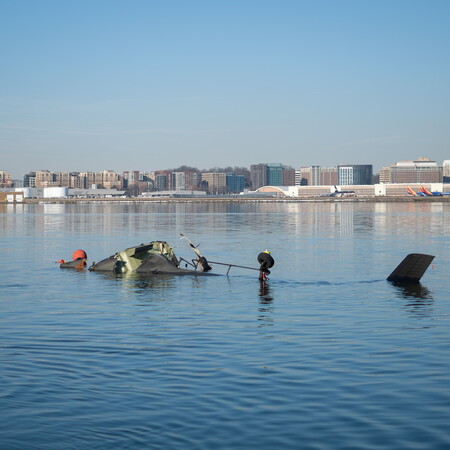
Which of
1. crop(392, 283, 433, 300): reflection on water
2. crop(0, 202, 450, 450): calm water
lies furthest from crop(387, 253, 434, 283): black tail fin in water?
crop(0, 202, 450, 450): calm water

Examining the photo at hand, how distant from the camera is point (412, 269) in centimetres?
4147

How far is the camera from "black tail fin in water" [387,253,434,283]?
135ft

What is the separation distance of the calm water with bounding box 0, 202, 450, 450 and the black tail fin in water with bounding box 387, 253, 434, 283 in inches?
43.4

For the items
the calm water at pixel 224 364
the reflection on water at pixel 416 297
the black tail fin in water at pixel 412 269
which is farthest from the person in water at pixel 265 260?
the black tail fin in water at pixel 412 269

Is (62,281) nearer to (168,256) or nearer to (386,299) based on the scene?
(168,256)

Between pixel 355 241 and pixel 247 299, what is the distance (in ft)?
153

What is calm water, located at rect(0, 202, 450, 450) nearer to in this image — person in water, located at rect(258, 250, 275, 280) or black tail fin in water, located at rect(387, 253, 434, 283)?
black tail fin in water, located at rect(387, 253, 434, 283)

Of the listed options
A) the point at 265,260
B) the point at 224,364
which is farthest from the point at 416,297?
the point at 224,364

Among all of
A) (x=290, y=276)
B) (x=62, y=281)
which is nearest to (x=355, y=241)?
(x=290, y=276)

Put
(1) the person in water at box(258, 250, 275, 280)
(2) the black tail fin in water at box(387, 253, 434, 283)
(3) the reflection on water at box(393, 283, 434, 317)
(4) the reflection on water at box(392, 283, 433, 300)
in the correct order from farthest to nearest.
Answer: (2) the black tail fin in water at box(387, 253, 434, 283) < (1) the person in water at box(258, 250, 275, 280) < (4) the reflection on water at box(392, 283, 433, 300) < (3) the reflection on water at box(393, 283, 434, 317)

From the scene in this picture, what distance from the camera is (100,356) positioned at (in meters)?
21.9

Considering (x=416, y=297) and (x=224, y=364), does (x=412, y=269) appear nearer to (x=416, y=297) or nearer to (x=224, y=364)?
(x=416, y=297)

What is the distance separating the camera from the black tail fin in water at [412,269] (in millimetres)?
41000

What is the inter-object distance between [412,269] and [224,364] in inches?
921
